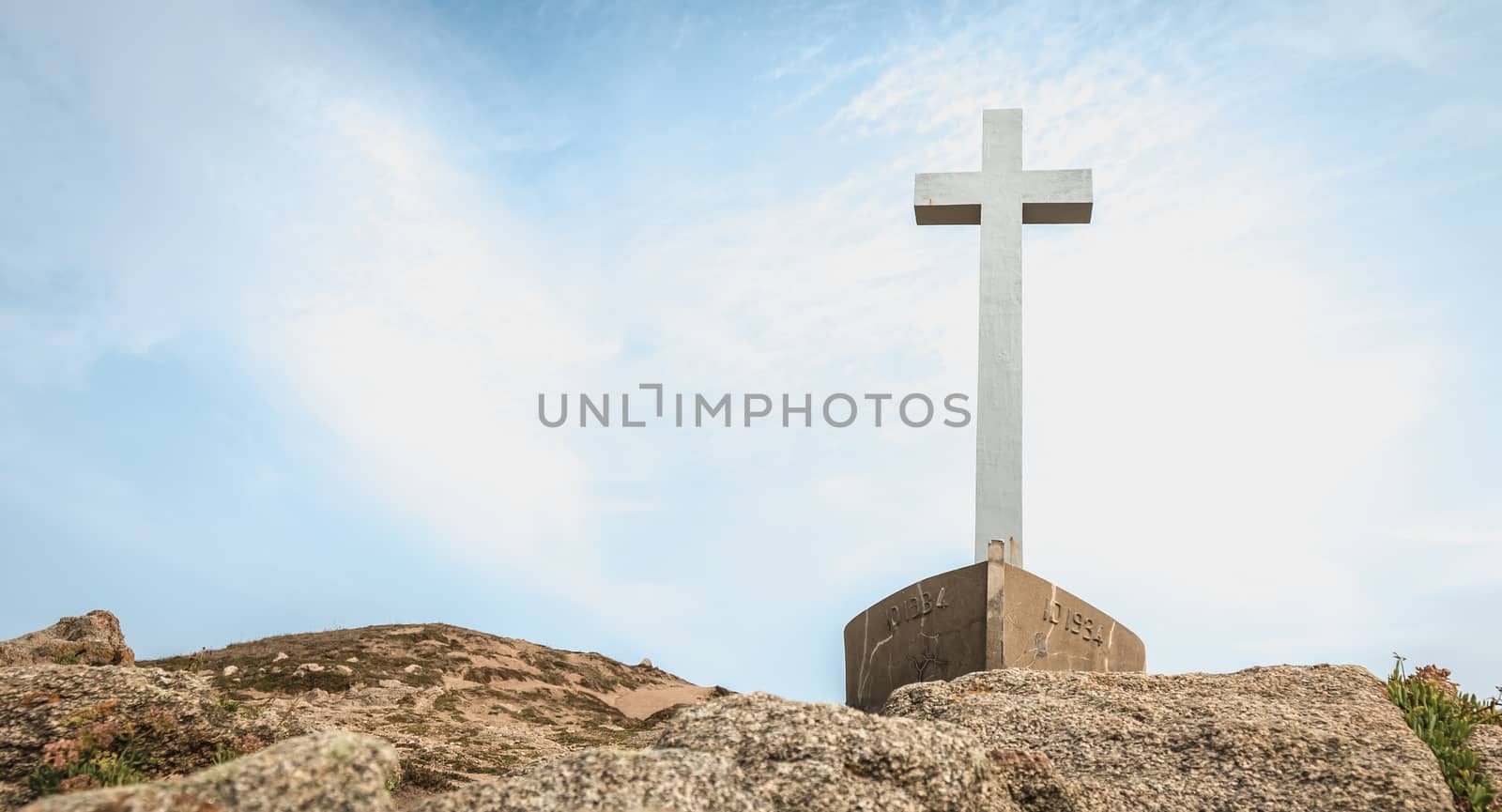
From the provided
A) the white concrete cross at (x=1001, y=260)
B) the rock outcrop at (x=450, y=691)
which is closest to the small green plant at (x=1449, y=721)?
the white concrete cross at (x=1001, y=260)

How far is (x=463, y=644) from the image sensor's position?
85.7 ft

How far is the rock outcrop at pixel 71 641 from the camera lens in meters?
11.5

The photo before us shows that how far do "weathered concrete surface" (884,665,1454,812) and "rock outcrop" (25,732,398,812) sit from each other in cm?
330

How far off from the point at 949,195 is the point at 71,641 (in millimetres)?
12036

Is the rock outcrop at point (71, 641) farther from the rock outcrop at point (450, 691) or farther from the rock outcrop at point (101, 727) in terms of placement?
the rock outcrop at point (101, 727)

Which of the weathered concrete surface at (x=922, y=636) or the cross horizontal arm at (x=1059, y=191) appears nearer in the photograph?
the weathered concrete surface at (x=922, y=636)

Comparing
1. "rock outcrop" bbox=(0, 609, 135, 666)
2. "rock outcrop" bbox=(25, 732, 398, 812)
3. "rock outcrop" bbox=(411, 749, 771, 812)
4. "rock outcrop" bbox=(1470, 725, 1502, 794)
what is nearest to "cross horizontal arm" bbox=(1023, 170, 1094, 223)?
"rock outcrop" bbox=(1470, 725, 1502, 794)

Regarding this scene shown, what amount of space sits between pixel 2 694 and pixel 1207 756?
684cm

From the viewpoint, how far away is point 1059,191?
1215 centimetres

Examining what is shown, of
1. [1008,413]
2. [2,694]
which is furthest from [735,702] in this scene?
[1008,413]

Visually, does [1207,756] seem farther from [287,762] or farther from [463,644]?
[463,644]

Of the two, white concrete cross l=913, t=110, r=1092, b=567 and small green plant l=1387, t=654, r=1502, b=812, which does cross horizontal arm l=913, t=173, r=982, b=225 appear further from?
small green plant l=1387, t=654, r=1502, b=812

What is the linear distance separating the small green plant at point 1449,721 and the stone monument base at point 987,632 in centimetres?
231

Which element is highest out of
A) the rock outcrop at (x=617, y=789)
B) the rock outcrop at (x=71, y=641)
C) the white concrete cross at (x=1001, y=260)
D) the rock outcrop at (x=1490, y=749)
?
the white concrete cross at (x=1001, y=260)
